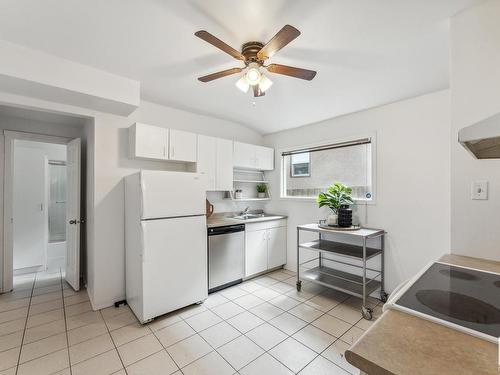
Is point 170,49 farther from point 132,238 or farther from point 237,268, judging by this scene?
point 237,268

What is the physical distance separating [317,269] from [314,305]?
0.66 m

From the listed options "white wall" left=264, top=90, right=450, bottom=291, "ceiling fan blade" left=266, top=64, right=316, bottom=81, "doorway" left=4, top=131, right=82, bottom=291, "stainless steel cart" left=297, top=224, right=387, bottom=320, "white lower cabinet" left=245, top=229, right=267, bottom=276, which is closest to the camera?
"ceiling fan blade" left=266, top=64, right=316, bottom=81

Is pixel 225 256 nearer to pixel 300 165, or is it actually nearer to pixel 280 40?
pixel 300 165

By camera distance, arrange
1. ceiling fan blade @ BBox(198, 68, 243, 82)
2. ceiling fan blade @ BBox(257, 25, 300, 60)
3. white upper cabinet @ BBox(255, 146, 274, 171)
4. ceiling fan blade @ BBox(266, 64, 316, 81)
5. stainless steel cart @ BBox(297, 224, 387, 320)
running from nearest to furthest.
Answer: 1. ceiling fan blade @ BBox(257, 25, 300, 60)
2. ceiling fan blade @ BBox(266, 64, 316, 81)
3. ceiling fan blade @ BBox(198, 68, 243, 82)
4. stainless steel cart @ BBox(297, 224, 387, 320)
5. white upper cabinet @ BBox(255, 146, 274, 171)

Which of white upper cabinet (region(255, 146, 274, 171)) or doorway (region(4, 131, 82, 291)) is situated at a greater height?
white upper cabinet (region(255, 146, 274, 171))

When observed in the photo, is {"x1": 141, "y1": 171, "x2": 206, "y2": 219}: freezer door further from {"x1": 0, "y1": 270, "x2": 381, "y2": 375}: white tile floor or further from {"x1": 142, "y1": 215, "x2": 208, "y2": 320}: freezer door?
{"x1": 0, "y1": 270, "x2": 381, "y2": 375}: white tile floor

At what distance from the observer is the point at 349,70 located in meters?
2.27

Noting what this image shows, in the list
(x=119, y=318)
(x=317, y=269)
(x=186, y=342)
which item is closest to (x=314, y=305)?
(x=317, y=269)

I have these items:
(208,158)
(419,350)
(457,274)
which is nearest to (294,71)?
(457,274)

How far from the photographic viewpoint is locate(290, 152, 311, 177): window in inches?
151

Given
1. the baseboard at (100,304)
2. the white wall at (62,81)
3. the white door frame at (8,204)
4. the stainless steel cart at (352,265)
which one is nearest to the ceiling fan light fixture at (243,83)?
the white wall at (62,81)

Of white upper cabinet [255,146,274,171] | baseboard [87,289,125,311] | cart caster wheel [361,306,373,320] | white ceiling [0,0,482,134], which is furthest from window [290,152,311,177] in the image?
baseboard [87,289,125,311]

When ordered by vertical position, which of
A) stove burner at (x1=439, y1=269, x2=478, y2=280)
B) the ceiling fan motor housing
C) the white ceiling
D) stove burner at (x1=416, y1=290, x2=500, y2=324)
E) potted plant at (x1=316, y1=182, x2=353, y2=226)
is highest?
the white ceiling

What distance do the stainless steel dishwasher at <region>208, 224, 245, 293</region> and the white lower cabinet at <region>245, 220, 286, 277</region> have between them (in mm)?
122
